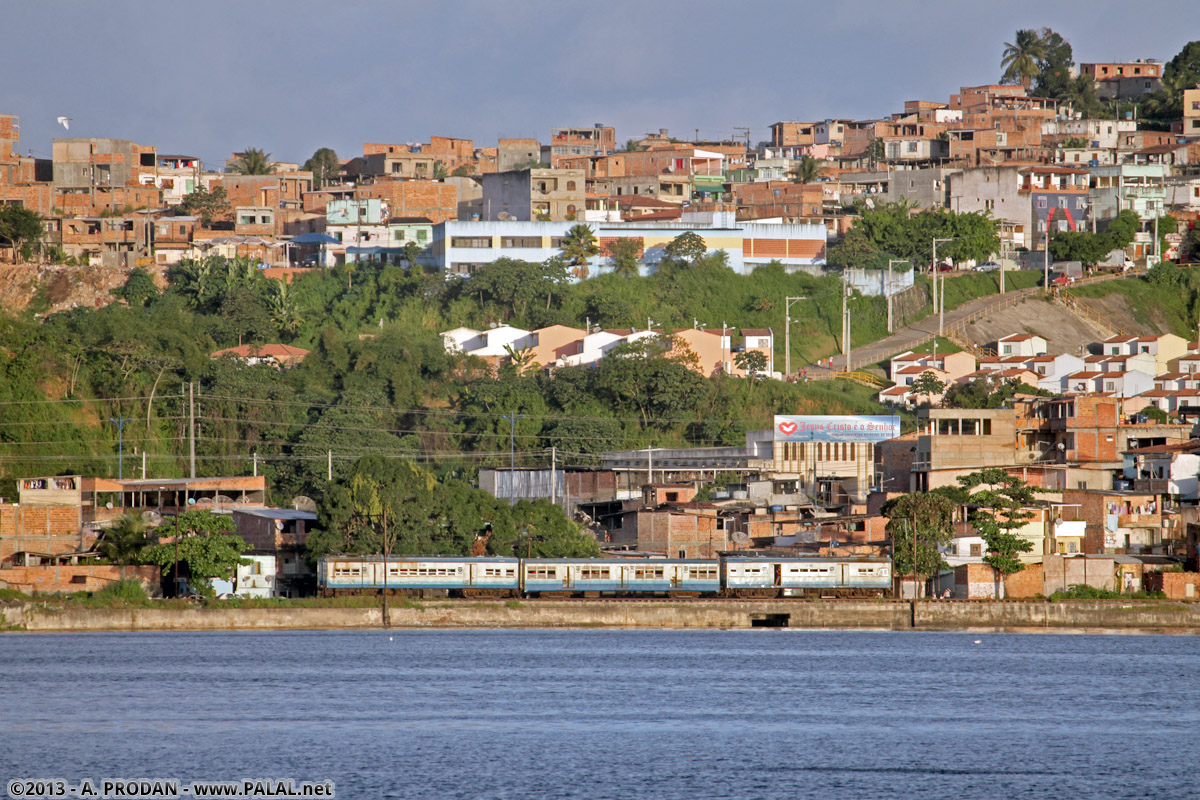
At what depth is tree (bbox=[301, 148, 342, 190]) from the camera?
411ft

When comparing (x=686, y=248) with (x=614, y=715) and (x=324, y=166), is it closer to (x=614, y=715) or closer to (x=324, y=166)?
(x=324, y=166)

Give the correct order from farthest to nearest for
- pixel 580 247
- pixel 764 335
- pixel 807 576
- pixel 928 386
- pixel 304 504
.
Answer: pixel 580 247
pixel 764 335
pixel 928 386
pixel 304 504
pixel 807 576

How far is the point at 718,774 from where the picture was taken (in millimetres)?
31688

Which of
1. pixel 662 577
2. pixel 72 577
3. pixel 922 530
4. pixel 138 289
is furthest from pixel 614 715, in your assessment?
pixel 138 289

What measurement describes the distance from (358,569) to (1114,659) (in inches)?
998

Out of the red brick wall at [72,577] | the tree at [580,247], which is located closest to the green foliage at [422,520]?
the red brick wall at [72,577]

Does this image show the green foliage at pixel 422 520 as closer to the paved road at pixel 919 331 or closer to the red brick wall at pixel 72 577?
the red brick wall at pixel 72 577

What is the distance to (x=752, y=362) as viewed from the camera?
83875mm

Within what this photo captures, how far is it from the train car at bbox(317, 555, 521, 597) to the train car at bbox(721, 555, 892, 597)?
26.7 ft

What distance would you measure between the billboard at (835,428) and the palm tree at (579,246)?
22720 mm

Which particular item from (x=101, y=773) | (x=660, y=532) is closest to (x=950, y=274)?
(x=660, y=532)

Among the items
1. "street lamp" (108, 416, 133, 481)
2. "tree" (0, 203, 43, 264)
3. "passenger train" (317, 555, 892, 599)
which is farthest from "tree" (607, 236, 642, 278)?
"passenger train" (317, 555, 892, 599)

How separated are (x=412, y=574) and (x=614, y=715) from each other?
68.0ft

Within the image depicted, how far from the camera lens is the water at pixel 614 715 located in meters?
31.2
